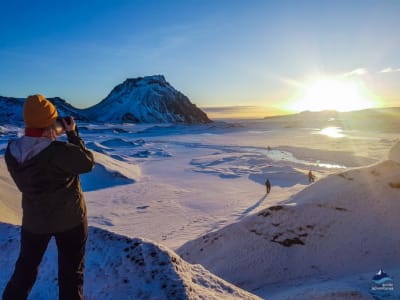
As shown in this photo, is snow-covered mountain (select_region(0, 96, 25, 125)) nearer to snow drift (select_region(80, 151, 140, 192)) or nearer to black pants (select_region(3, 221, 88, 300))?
snow drift (select_region(80, 151, 140, 192))

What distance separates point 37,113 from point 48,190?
59cm

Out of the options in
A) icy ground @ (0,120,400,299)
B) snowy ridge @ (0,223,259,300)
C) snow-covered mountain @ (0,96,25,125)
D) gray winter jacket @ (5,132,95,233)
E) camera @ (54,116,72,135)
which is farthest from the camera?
snow-covered mountain @ (0,96,25,125)

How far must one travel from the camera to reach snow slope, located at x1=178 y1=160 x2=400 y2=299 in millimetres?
6266

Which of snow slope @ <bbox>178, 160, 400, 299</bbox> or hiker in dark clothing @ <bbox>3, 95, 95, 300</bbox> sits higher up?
hiker in dark clothing @ <bbox>3, 95, 95, 300</bbox>

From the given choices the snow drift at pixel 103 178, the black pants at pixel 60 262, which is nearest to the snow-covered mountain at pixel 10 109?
the snow drift at pixel 103 178

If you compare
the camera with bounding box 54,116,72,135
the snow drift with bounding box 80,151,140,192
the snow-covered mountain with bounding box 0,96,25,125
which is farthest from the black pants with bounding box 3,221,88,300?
the snow-covered mountain with bounding box 0,96,25,125

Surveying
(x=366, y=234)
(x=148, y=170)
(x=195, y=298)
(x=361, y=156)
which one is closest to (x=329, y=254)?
(x=366, y=234)

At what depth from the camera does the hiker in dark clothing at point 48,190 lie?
247 cm

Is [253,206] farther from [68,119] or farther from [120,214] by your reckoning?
[68,119]

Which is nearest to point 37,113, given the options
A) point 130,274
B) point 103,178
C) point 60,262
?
point 60,262

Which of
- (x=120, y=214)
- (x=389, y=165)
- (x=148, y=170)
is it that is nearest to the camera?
(x=389, y=165)

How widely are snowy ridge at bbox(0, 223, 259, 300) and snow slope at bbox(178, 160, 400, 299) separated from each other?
2.65 m

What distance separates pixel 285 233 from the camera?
694cm

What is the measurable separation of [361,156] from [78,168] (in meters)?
42.3
